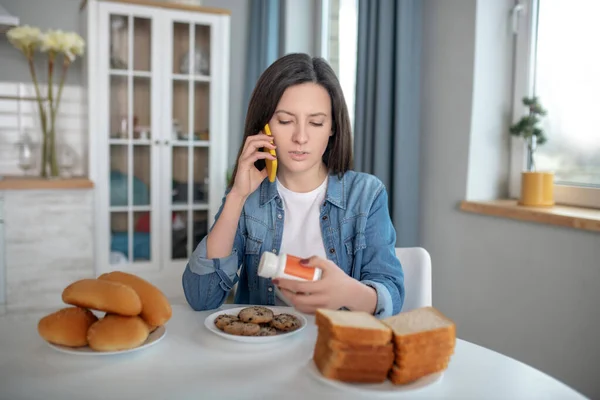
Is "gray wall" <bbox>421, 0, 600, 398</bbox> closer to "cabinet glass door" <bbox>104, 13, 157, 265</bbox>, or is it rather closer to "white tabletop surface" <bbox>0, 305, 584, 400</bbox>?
"white tabletop surface" <bbox>0, 305, 584, 400</bbox>

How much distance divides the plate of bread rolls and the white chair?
55 centimetres

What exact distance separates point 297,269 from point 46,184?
252 cm

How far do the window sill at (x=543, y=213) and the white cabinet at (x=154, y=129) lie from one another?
1773mm

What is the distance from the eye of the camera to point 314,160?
4.58 ft

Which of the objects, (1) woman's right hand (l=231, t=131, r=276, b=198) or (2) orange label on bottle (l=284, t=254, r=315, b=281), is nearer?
(2) orange label on bottle (l=284, t=254, r=315, b=281)

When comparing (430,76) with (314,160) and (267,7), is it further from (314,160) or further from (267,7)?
(267,7)

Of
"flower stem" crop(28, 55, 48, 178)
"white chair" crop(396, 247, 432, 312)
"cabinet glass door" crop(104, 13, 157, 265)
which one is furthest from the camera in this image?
"cabinet glass door" crop(104, 13, 157, 265)

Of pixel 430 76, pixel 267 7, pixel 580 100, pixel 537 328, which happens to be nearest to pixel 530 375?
pixel 537 328

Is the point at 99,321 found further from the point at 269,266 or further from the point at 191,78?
the point at 191,78

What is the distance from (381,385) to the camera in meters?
0.82

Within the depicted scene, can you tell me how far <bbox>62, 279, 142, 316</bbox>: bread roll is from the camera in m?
0.91

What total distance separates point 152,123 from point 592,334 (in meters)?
2.56

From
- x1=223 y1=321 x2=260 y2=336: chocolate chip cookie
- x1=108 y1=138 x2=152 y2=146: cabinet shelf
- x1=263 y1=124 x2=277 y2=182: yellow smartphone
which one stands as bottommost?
x1=223 y1=321 x2=260 y2=336: chocolate chip cookie

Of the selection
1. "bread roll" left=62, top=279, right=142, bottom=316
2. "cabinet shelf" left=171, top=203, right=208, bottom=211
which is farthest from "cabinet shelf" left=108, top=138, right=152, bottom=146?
"bread roll" left=62, top=279, right=142, bottom=316
